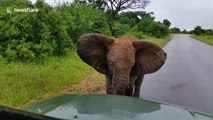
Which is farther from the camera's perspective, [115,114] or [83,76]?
[83,76]

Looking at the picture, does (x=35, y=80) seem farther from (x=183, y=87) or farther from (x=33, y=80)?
(x=183, y=87)

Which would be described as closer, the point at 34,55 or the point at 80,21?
the point at 34,55

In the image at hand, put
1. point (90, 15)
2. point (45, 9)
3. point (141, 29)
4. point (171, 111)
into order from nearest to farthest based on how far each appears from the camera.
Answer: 1. point (171, 111)
2. point (45, 9)
3. point (90, 15)
4. point (141, 29)

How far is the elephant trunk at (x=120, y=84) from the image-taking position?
6918 mm

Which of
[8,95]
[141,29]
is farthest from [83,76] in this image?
[141,29]

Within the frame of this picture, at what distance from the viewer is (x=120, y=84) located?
6973 millimetres

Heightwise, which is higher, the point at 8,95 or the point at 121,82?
the point at 121,82

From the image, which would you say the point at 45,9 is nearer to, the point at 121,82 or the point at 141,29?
the point at 121,82

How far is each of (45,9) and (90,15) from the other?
26.1 ft

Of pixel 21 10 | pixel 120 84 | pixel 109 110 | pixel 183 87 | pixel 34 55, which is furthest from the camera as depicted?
pixel 21 10

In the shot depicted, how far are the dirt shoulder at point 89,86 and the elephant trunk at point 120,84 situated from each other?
324 cm

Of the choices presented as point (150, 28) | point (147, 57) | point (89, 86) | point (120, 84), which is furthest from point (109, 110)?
point (150, 28)

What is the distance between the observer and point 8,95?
8953 millimetres

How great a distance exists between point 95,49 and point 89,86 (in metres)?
3.43
